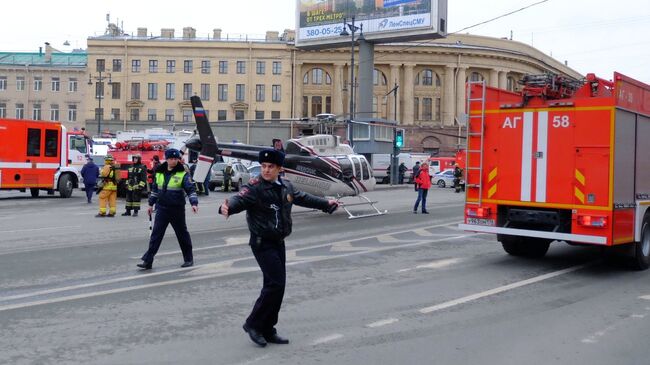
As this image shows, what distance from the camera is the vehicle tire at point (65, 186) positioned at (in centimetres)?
2888

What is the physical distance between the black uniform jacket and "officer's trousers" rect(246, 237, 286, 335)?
11 cm

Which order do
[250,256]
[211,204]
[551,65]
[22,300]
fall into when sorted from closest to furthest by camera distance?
[22,300]
[250,256]
[211,204]
[551,65]

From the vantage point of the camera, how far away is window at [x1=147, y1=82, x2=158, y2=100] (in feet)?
256

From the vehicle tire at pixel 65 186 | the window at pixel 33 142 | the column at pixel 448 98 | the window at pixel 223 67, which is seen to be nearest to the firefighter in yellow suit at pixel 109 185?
the window at pixel 33 142

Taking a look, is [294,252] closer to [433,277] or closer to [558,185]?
[433,277]

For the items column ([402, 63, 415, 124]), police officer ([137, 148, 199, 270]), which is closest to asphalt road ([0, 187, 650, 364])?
police officer ([137, 148, 199, 270])

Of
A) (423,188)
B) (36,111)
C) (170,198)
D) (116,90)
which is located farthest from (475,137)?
(36,111)

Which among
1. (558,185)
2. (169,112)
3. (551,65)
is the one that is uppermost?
(551,65)

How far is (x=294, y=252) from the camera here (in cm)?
1298

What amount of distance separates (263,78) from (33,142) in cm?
5191

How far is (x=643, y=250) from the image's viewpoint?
11.4m

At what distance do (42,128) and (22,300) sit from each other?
853 inches

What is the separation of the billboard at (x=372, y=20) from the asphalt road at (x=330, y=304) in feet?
113

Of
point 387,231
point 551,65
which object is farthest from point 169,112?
point 387,231
